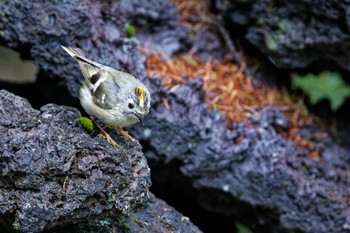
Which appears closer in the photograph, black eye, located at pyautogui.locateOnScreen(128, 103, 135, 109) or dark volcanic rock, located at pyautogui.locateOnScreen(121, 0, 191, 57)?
black eye, located at pyautogui.locateOnScreen(128, 103, 135, 109)

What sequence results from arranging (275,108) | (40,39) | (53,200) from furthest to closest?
1. (275,108)
2. (40,39)
3. (53,200)

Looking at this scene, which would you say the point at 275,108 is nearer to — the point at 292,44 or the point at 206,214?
the point at 292,44

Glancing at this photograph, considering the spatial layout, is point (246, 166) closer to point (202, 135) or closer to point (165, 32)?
point (202, 135)

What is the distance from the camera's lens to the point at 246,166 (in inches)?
231

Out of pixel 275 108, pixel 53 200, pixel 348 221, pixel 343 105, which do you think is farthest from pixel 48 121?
pixel 343 105

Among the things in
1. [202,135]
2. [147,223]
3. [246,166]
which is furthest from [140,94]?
[246,166]

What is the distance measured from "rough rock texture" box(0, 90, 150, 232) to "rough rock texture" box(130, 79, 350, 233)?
5.05 ft

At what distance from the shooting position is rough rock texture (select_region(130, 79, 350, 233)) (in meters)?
5.58

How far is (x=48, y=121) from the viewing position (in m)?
3.91

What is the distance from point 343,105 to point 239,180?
1.93 metres

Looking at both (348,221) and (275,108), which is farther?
(275,108)

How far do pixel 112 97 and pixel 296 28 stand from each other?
274 cm

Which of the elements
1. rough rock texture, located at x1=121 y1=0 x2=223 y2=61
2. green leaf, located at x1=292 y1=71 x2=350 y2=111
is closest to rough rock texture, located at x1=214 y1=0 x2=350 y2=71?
green leaf, located at x1=292 y1=71 x2=350 y2=111

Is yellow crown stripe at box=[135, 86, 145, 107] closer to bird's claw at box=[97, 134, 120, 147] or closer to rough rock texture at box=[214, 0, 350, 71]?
bird's claw at box=[97, 134, 120, 147]
